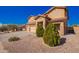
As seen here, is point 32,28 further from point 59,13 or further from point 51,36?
point 59,13

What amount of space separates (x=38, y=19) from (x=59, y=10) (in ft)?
1.69

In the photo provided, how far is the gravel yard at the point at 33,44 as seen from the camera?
32.1 feet

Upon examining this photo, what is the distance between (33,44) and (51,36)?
44 cm

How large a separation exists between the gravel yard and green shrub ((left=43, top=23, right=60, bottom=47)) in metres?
0.10

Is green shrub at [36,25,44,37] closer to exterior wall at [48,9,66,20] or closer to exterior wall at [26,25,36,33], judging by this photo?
exterior wall at [26,25,36,33]

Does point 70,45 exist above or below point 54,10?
below

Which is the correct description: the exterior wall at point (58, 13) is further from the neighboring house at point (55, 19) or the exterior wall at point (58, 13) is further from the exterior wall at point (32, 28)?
the exterior wall at point (32, 28)

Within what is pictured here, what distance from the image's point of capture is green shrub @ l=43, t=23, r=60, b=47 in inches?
388

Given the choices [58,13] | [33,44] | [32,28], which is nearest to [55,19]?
[58,13]

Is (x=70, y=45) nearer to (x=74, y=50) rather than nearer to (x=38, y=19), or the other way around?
(x=74, y=50)
